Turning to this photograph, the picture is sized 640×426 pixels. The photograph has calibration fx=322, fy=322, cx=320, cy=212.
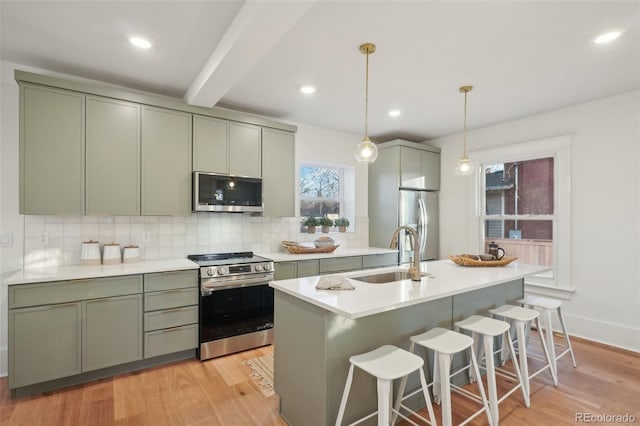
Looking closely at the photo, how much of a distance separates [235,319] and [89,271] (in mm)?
1287

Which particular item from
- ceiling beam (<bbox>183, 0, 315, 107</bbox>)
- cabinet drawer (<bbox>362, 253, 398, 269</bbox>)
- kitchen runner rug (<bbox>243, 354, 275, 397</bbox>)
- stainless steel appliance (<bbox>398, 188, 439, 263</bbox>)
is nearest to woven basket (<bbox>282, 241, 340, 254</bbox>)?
cabinet drawer (<bbox>362, 253, 398, 269</bbox>)

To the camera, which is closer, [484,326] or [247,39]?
[247,39]

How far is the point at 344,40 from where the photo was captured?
2.27m

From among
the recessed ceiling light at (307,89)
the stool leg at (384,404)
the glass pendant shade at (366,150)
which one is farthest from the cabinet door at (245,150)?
the stool leg at (384,404)

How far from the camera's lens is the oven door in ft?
9.71

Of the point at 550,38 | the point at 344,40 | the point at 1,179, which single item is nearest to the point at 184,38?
the point at 344,40

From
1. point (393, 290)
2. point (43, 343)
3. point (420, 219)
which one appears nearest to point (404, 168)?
point (420, 219)

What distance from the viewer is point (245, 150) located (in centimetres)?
352

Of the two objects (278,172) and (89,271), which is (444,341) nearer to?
(278,172)

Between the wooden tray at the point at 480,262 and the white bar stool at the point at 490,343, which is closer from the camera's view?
the white bar stool at the point at 490,343

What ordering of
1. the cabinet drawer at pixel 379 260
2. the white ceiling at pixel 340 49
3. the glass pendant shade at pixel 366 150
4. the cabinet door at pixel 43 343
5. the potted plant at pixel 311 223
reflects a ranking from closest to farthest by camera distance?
1. the white ceiling at pixel 340 49
2. the cabinet door at pixel 43 343
3. the glass pendant shade at pixel 366 150
4. the cabinet drawer at pixel 379 260
5. the potted plant at pixel 311 223

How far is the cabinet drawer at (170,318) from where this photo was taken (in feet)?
8.93

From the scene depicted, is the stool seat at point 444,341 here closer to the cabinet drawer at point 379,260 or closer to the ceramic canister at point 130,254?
the cabinet drawer at point 379,260

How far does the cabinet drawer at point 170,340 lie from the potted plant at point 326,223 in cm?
204
